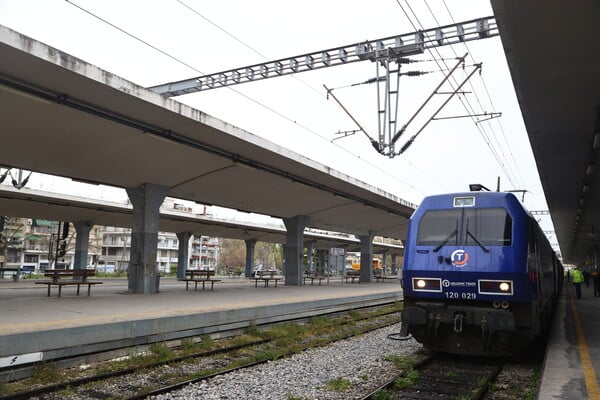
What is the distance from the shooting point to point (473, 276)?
24.5ft

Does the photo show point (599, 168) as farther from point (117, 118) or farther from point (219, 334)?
point (117, 118)

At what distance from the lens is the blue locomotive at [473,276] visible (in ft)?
23.7

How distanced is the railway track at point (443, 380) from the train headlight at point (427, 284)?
45.5 inches

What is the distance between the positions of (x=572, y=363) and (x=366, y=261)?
2757 centimetres

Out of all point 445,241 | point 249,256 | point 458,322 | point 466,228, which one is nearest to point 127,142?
point 445,241

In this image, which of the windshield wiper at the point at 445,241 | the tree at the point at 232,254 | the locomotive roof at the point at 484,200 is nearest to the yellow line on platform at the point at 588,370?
the locomotive roof at the point at 484,200

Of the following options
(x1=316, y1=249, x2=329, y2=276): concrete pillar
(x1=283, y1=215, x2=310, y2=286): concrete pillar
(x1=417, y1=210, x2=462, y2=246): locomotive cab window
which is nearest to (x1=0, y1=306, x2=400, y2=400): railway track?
(x1=417, y1=210, x2=462, y2=246): locomotive cab window

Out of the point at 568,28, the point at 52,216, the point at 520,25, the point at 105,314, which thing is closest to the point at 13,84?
the point at 105,314

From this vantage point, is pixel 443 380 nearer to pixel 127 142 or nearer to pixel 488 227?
pixel 488 227

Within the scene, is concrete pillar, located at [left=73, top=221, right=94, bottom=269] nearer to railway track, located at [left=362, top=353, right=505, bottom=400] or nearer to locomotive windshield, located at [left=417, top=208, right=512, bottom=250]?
locomotive windshield, located at [left=417, top=208, right=512, bottom=250]

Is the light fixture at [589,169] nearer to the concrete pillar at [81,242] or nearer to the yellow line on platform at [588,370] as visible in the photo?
the yellow line on platform at [588,370]

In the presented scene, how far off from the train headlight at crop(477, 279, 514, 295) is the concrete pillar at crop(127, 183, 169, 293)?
11513 millimetres

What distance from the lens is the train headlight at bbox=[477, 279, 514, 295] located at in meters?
7.21

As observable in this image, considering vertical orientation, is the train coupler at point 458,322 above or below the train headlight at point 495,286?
below
